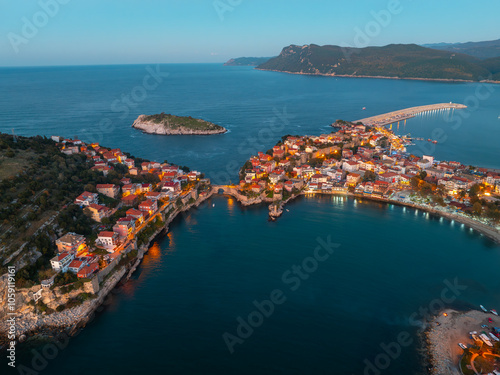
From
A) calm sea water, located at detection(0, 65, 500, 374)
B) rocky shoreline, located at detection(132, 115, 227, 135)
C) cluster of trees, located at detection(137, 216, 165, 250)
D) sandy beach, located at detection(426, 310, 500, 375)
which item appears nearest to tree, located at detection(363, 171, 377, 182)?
calm sea water, located at detection(0, 65, 500, 374)

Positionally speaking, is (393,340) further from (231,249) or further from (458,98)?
(458,98)

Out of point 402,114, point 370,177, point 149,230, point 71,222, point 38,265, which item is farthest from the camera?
point 402,114

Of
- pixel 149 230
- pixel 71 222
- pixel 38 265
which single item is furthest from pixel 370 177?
pixel 38 265

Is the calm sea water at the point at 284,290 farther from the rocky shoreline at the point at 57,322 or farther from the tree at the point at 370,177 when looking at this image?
the tree at the point at 370,177

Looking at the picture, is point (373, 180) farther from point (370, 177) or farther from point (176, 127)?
point (176, 127)

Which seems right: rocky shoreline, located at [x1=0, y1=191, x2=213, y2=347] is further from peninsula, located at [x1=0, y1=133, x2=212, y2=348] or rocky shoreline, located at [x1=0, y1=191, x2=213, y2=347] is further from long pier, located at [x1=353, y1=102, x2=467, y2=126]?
long pier, located at [x1=353, y1=102, x2=467, y2=126]

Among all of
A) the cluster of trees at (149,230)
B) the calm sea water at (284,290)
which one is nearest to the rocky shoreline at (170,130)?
the calm sea water at (284,290)
